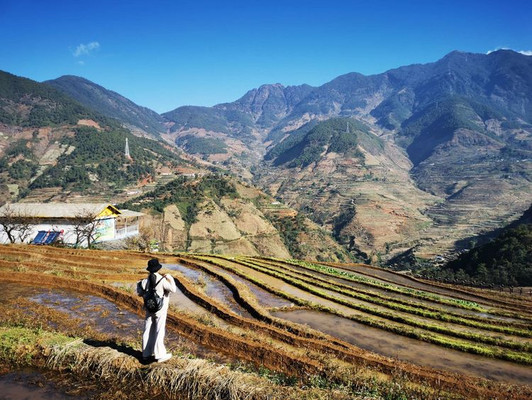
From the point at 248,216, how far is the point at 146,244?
45.3 m

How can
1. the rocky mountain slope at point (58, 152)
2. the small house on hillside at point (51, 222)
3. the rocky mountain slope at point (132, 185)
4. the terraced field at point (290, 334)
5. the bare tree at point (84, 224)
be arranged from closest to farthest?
1. the terraced field at point (290, 334)
2. the bare tree at point (84, 224)
3. the small house on hillside at point (51, 222)
4. the rocky mountain slope at point (132, 185)
5. the rocky mountain slope at point (58, 152)

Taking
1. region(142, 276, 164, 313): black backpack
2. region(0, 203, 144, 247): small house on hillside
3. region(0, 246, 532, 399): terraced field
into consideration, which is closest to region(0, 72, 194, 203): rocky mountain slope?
region(0, 203, 144, 247): small house on hillside

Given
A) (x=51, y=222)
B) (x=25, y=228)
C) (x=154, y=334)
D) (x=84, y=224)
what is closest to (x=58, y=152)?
(x=51, y=222)

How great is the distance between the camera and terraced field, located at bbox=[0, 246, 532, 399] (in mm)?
7708

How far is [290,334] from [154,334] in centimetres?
653

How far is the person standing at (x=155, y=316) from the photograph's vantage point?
6937 millimetres

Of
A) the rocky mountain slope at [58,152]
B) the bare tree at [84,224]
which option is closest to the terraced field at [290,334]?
the bare tree at [84,224]

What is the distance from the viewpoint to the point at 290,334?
12523mm

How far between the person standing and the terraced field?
0.30 metres

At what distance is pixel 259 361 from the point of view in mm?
9820

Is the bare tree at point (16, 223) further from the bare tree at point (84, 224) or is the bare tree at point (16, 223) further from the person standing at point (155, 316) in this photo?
the person standing at point (155, 316)

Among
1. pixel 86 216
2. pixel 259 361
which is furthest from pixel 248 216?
pixel 259 361

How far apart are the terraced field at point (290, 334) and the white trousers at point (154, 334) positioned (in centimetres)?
29

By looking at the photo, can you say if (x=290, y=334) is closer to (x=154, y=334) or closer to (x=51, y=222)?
(x=154, y=334)
